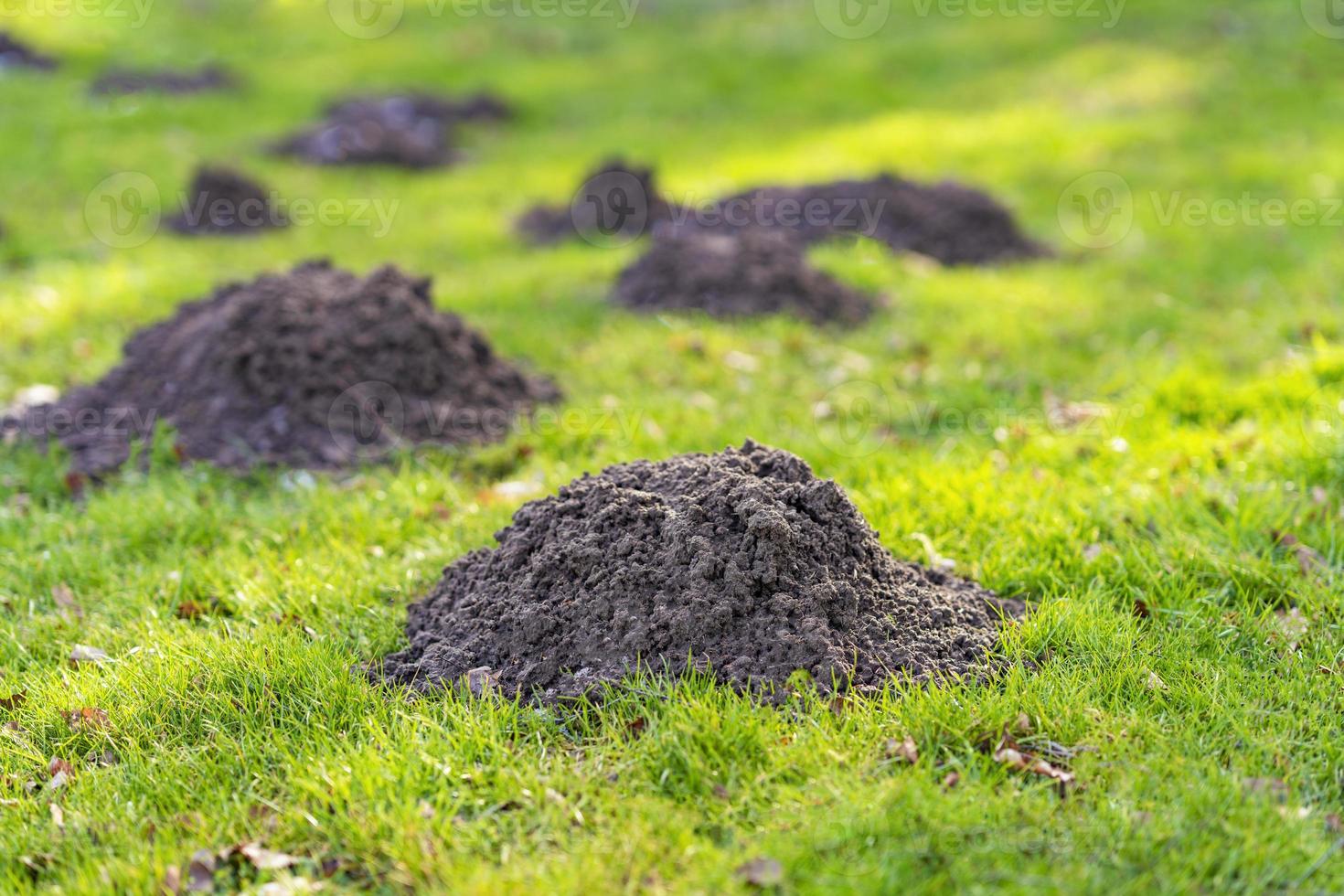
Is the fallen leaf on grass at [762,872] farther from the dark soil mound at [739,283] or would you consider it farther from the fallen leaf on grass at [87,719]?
the dark soil mound at [739,283]

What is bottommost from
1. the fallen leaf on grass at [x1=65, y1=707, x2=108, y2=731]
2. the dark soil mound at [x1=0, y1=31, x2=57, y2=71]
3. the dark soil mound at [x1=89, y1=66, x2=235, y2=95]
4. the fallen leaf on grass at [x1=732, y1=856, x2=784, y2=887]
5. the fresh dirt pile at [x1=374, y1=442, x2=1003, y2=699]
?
the fallen leaf on grass at [x1=732, y1=856, x2=784, y2=887]

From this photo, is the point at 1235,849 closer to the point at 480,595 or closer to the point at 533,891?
the point at 533,891

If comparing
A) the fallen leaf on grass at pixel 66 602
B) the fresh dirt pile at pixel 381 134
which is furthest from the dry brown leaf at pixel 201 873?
the fresh dirt pile at pixel 381 134

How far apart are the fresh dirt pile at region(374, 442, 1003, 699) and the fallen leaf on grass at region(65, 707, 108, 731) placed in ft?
2.85

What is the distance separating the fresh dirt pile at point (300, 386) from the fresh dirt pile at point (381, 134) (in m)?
A: 7.04

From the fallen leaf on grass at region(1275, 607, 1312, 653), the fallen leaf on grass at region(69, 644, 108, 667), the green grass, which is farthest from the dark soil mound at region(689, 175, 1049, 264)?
the fallen leaf on grass at region(69, 644, 108, 667)

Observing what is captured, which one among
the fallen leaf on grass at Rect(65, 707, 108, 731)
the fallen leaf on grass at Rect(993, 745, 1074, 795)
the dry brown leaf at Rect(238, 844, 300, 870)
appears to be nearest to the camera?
the dry brown leaf at Rect(238, 844, 300, 870)

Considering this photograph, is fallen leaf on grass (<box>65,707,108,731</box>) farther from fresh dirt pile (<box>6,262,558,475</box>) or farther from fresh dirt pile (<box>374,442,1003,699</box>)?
fresh dirt pile (<box>6,262,558,475</box>)

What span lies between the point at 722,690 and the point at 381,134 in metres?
11.2

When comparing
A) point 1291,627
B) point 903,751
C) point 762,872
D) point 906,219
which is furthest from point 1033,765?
point 906,219

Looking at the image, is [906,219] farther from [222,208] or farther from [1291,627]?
[222,208]

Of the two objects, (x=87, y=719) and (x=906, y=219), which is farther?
(x=906, y=219)

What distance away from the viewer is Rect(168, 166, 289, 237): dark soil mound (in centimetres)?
985

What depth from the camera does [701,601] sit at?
126 inches
